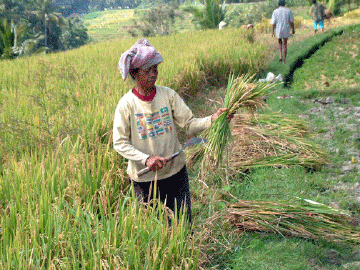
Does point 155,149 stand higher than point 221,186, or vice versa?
point 155,149

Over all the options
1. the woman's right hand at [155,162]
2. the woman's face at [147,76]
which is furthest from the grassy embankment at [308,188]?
the woman's face at [147,76]

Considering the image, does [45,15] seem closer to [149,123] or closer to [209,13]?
[209,13]

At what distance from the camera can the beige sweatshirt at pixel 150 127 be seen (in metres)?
2.30

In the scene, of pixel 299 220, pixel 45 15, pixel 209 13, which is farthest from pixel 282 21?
pixel 45 15

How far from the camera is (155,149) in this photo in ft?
7.80

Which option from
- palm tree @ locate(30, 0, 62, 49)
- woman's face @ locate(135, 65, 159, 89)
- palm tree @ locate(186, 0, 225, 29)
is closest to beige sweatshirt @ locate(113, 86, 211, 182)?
woman's face @ locate(135, 65, 159, 89)

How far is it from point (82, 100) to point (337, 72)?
20.2 ft

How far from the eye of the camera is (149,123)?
2.33 metres

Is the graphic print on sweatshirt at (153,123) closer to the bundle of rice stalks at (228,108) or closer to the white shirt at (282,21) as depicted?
the bundle of rice stalks at (228,108)

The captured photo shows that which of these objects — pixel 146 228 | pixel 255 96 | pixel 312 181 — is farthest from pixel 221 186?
pixel 146 228

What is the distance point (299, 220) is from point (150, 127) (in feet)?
4.01

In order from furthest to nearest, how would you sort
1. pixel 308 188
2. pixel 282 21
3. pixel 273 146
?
pixel 282 21
pixel 273 146
pixel 308 188

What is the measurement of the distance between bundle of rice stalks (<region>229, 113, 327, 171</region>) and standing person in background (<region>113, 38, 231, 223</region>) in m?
1.35

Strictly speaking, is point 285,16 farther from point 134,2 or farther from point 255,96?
point 134,2
